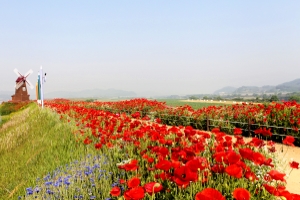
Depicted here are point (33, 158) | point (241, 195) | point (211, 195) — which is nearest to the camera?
point (211, 195)

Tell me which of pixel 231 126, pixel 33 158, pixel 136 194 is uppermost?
pixel 136 194

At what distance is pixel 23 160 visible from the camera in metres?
7.57

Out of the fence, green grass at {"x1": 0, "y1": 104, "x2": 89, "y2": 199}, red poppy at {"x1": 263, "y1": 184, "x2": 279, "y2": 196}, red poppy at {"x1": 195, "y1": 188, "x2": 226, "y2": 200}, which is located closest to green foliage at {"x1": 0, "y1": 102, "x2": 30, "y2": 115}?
the fence

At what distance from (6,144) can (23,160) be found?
3330mm

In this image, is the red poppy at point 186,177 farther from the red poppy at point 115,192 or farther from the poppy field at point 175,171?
the red poppy at point 115,192

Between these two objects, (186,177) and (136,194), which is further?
(186,177)

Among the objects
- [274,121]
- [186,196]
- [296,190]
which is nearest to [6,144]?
[186,196]

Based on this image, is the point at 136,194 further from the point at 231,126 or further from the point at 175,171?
the point at 231,126

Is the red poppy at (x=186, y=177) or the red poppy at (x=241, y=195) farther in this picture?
the red poppy at (x=186, y=177)

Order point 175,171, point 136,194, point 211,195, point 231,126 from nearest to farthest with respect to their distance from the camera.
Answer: point 211,195, point 136,194, point 175,171, point 231,126

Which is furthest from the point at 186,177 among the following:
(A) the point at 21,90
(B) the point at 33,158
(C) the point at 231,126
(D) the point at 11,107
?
(A) the point at 21,90

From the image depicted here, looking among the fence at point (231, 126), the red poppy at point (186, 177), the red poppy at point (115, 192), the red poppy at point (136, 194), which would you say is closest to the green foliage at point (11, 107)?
the fence at point (231, 126)

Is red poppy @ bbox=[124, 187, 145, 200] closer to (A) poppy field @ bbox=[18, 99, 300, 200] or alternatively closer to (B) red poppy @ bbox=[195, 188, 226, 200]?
(A) poppy field @ bbox=[18, 99, 300, 200]

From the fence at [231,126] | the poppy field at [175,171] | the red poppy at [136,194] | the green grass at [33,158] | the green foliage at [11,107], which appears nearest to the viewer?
the red poppy at [136,194]
